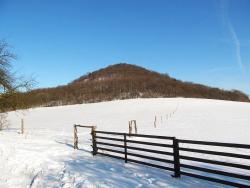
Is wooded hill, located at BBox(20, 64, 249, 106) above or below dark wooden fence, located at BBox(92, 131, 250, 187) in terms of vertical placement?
above

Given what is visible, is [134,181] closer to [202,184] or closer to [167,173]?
[167,173]

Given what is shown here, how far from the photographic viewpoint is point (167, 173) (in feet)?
37.7

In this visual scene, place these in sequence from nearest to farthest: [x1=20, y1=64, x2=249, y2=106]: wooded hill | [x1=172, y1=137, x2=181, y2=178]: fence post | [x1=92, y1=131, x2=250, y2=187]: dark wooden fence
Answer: [x1=92, y1=131, x2=250, y2=187]: dark wooden fence, [x1=172, y1=137, x2=181, y2=178]: fence post, [x1=20, y1=64, x2=249, y2=106]: wooded hill

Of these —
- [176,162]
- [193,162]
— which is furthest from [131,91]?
[176,162]

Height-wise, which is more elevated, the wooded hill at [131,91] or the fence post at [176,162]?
the wooded hill at [131,91]

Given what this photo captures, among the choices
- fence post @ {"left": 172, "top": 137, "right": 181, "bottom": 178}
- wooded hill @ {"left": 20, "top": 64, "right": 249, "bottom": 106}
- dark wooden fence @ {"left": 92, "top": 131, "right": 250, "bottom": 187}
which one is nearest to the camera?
dark wooden fence @ {"left": 92, "top": 131, "right": 250, "bottom": 187}

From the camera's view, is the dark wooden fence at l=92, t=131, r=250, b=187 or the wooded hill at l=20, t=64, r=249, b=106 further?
the wooded hill at l=20, t=64, r=249, b=106

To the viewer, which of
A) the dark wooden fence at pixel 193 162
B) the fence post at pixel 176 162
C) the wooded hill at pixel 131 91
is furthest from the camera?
the wooded hill at pixel 131 91

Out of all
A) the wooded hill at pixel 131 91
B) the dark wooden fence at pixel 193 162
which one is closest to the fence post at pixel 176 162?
the dark wooden fence at pixel 193 162

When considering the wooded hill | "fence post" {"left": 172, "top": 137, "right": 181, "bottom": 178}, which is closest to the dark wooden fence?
"fence post" {"left": 172, "top": 137, "right": 181, "bottom": 178}

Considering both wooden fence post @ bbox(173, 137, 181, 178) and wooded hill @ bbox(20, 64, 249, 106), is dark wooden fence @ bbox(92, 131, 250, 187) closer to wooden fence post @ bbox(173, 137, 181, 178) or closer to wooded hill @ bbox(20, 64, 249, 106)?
wooden fence post @ bbox(173, 137, 181, 178)

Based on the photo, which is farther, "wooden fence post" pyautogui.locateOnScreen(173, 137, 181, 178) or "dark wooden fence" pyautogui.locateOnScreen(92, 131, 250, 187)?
"wooden fence post" pyautogui.locateOnScreen(173, 137, 181, 178)

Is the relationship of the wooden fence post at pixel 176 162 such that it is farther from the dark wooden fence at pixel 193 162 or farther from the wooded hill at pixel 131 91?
the wooded hill at pixel 131 91

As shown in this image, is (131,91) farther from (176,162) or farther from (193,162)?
(176,162)
